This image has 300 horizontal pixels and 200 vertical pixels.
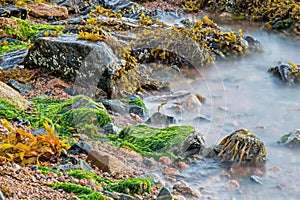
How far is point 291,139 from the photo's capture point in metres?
5.61

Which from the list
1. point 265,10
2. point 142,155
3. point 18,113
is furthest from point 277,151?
point 265,10

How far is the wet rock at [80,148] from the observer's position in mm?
4523

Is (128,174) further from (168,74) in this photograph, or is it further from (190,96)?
(168,74)

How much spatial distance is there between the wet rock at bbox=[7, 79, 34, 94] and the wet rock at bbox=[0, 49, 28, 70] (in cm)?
73

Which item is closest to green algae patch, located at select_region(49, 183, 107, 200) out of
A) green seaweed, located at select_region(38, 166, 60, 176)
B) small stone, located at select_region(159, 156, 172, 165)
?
green seaweed, located at select_region(38, 166, 60, 176)

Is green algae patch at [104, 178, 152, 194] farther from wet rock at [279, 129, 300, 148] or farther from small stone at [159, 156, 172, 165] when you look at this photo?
wet rock at [279, 129, 300, 148]

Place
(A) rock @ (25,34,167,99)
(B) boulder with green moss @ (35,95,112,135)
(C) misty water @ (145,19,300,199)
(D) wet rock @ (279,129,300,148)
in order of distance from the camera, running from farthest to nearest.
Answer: (A) rock @ (25,34,167,99) < (D) wet rock @ (279,129,300,148) < (B) boulder with green moss @ (35,95,112,135) < (C) misty water @ (145,19,300,199)

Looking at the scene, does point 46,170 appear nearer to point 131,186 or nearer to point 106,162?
point 106,162

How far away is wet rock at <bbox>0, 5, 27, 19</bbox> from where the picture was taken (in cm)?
893

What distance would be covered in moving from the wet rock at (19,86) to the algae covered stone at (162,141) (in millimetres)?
1613

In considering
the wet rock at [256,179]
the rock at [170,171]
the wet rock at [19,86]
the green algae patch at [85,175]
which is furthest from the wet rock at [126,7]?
the green algae patch at [85,175]

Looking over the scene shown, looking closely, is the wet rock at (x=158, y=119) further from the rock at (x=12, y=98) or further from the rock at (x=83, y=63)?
the rock at (x=12, y=98)

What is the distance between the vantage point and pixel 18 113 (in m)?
5.18

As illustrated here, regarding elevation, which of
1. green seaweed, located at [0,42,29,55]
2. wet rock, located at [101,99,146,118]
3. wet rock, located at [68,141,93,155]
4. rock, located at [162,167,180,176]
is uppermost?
wet rock, located at [68,141,93,155]
